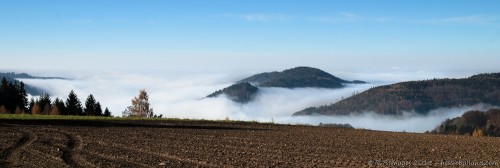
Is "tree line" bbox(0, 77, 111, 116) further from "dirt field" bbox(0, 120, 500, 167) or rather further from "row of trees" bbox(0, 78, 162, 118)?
A: "dirt field" bbox(0, 120, 500, 167)

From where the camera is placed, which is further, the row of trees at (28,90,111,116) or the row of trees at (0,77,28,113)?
the row of trees at (0,77,28,113)

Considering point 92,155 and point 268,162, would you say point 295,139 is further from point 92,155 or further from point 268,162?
point 92,155

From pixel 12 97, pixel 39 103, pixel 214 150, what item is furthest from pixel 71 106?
pixel 214 150

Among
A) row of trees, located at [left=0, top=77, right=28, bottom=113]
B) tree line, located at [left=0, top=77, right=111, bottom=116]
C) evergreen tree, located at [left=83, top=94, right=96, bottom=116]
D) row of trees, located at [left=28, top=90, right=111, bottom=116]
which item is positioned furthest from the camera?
evergreen tree, located at [left=83, top=94, right=96, bottom=116]

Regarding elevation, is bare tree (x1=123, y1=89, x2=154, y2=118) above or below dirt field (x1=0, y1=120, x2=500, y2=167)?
above

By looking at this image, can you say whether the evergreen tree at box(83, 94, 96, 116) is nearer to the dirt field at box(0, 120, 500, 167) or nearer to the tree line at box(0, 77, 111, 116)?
the tree line at box(0, 77, 111, 116)

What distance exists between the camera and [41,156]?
23344 millimetres

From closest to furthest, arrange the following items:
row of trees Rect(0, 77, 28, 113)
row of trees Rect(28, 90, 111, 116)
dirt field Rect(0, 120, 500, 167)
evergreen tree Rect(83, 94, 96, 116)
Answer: dirt field Rect(0, 120, 500, 167) → row of trees Rect(28, 90, 111, 116) → row of trees Rect(0, 77, 28, 113) → evergreen tree Rect(83, 94, 96, 116)

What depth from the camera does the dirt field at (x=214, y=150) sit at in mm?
22359

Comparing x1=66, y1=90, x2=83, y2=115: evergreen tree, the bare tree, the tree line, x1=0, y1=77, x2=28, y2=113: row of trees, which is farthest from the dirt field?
x1=0, y1=77, x2=28, y2=113: row of trees

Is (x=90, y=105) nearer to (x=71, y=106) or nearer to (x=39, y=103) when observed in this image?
(x=71, y=106)

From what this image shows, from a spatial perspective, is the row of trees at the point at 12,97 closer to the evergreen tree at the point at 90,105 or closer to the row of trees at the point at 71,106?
the row of trees at the point at 71,106

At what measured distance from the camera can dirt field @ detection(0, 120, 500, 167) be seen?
73.4ft

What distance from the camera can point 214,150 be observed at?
87.2 feet
